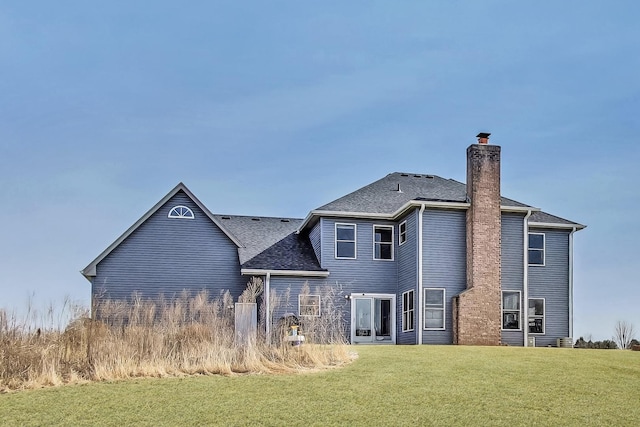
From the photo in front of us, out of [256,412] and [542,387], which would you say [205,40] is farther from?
[542,387]

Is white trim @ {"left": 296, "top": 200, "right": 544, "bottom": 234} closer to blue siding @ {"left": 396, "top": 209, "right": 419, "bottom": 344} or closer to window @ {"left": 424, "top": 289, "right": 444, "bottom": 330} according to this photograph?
blue siding @ {"left": 396, "top": 209, "right": 419, "bottom": 344}

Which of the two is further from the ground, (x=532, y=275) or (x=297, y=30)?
(x=297, y=30)

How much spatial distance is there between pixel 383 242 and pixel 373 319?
8.68 feet

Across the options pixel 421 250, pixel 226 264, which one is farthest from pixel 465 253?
pixel 226 264

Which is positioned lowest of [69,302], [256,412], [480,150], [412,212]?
[256,412]

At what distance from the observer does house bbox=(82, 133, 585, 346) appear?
2338 cm

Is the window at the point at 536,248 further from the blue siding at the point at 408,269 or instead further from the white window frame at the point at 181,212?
the white window frame at the point at 181,212

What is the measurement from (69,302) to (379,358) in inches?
260

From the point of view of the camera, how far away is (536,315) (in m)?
25.4

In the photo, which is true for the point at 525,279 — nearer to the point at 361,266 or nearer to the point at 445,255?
the point at 445,255

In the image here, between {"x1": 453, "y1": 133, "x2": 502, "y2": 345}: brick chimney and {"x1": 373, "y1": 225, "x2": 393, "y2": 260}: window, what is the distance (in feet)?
10.5

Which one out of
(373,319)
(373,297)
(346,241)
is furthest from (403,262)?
(373,319)

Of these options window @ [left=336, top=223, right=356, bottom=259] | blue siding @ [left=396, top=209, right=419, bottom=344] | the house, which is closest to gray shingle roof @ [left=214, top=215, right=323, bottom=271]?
the house

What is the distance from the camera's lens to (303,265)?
2536cm
